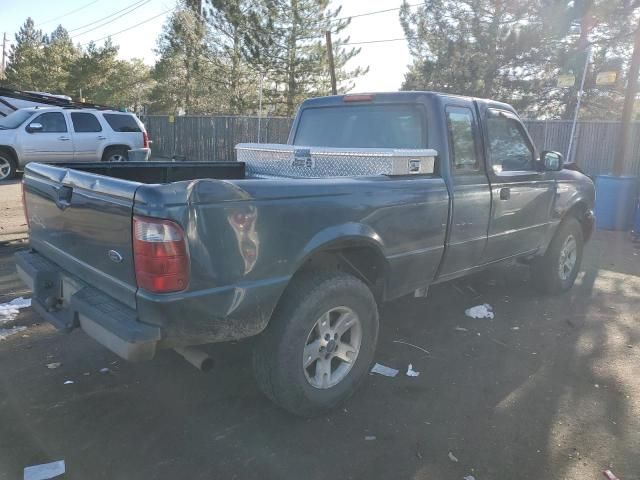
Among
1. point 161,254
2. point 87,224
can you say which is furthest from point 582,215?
point 87,224

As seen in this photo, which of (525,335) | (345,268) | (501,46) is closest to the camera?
(345,268)

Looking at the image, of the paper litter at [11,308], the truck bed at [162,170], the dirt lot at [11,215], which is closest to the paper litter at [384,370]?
the truck bed at [162,170]

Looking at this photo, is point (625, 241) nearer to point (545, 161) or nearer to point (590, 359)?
point (545, 161)

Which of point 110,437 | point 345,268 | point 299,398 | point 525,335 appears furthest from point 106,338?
point 525,335

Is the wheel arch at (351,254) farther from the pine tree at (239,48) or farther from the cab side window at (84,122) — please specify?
the pine tree at (239,48)

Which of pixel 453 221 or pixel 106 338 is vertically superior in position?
pixel 453 221

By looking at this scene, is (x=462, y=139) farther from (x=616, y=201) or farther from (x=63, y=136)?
(x=63, y=136)

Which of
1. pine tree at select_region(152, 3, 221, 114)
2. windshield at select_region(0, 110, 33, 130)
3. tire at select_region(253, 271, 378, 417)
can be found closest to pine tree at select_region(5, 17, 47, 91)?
pine tree at select_region(152, 3, 221, 114)

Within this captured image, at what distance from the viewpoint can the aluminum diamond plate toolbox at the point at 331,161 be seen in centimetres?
362

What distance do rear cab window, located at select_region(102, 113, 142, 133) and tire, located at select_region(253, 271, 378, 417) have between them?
13.4m

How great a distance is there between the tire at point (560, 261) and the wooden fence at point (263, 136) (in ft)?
24.3

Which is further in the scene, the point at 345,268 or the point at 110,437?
the point at 345,268

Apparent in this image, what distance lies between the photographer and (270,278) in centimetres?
275

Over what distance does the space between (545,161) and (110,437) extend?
4.30 m
